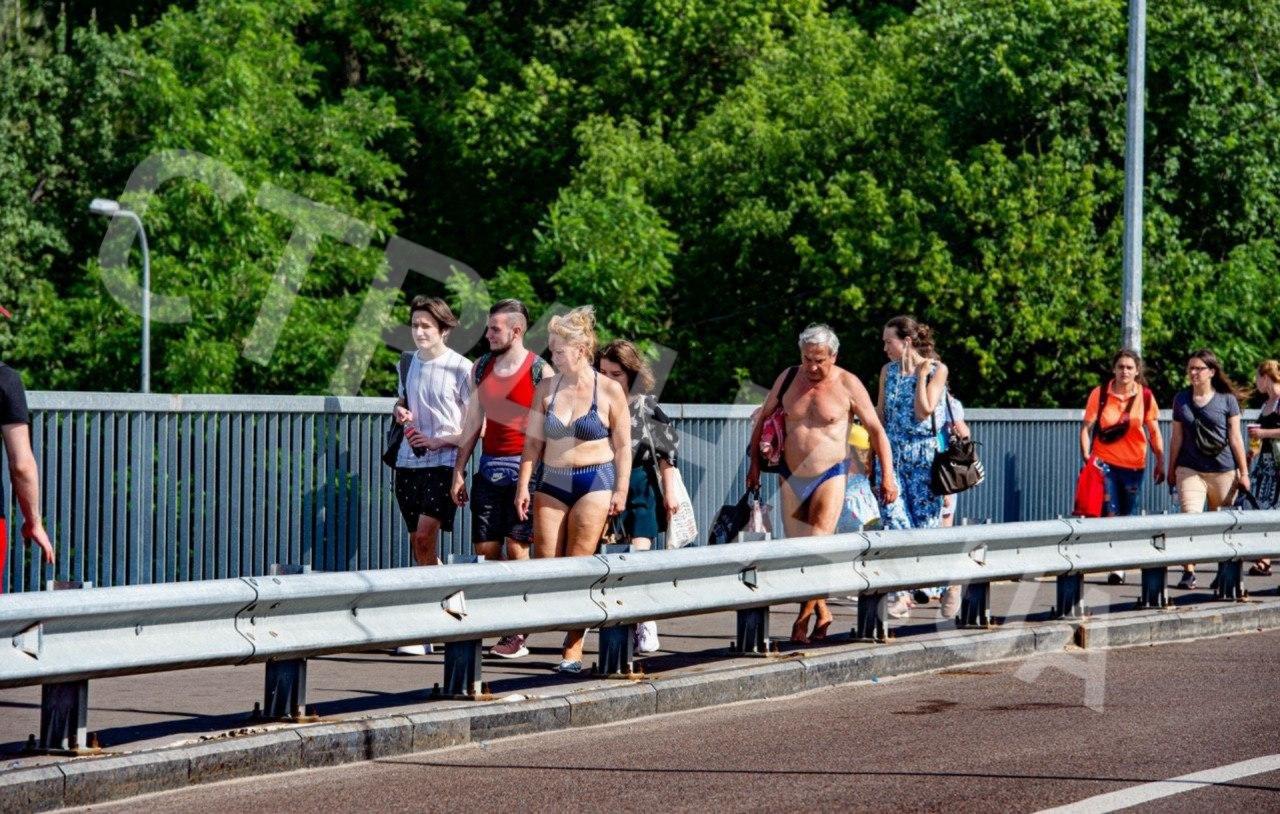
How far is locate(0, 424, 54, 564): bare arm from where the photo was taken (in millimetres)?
7824

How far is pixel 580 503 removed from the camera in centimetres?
990

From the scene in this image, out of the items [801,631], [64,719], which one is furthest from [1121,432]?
[64,719]

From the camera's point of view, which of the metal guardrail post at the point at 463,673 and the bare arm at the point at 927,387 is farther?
the bare arm at the point at 927,387

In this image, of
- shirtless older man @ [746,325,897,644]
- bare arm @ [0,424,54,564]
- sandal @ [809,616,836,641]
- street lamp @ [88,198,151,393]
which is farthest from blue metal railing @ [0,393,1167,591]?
street lamp @ [88,198,151,393]

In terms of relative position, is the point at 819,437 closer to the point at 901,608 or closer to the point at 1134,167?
the point at 901,608

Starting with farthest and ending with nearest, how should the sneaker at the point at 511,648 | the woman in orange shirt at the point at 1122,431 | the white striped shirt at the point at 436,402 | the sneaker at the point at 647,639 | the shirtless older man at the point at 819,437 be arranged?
the woman in orange shirt at the point at 1122,431 < the shirtless older man at the point at 819,437 < the white striped shirt at the point at 436,402 < the sneaker at the point at 647,639 < the sneaker at the point at 511,648

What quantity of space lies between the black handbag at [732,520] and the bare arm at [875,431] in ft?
2.64

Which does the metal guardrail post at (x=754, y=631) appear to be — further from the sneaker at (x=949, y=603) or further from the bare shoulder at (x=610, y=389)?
the sneaker at (x=949, y=603)

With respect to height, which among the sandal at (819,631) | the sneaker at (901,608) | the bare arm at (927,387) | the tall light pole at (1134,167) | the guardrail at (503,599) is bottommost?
the sneaker at (901,608)

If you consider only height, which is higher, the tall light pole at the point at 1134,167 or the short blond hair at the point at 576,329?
the tall light pole at the point at 1134,167

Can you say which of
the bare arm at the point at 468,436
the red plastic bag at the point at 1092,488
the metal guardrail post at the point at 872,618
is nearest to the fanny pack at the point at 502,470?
the bare arm at the point at 468,436

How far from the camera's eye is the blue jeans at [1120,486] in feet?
48.5

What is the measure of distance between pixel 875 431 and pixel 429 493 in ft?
8.08

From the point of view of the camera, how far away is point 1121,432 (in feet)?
48.2
